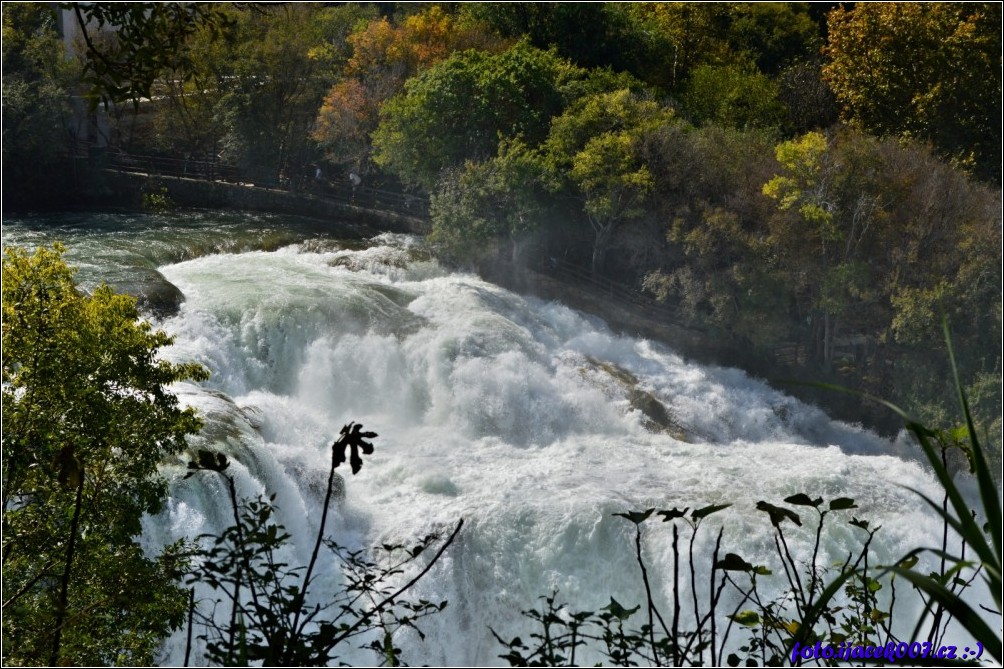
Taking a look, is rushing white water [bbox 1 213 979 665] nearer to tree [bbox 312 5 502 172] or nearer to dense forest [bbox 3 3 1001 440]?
dense forest [bbox 3 3 1001 440]

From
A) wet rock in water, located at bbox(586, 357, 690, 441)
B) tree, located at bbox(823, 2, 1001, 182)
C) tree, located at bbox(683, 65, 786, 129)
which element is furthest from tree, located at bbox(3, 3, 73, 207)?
tree, located at bbox(823, 2, 1001, 182)

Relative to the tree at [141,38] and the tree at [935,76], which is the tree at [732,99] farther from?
the tree at [141,38]

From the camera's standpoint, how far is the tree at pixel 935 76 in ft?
64.2

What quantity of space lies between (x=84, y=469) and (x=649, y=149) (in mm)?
15249

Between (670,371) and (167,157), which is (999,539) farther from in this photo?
(167,157)

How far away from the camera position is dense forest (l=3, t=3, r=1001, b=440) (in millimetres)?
16891

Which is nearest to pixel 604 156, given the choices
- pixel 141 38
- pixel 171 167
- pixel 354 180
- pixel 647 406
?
pixel 647 406

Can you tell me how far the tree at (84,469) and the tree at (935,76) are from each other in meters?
17.6

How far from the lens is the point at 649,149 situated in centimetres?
1842

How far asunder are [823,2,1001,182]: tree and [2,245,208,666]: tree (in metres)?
17.6

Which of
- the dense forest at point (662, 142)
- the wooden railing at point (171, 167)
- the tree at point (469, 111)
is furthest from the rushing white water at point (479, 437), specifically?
the wooden railing at point (171, 167)

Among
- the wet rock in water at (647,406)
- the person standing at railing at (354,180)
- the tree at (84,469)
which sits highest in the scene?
the tree at (84,469)

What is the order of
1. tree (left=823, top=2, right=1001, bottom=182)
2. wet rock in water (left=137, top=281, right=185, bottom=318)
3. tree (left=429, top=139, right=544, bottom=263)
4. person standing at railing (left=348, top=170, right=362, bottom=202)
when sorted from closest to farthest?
wet rock in water (left=137, top=281, right=185, bottom=318), tree (left=429, top=139, right=544, bottom=263), tree (left=823, top=2, right=1001, bottom=182), person standing at railing (left=348, top=170, right=362, bottom=202)

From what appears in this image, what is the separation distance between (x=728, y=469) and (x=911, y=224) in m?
6.66
